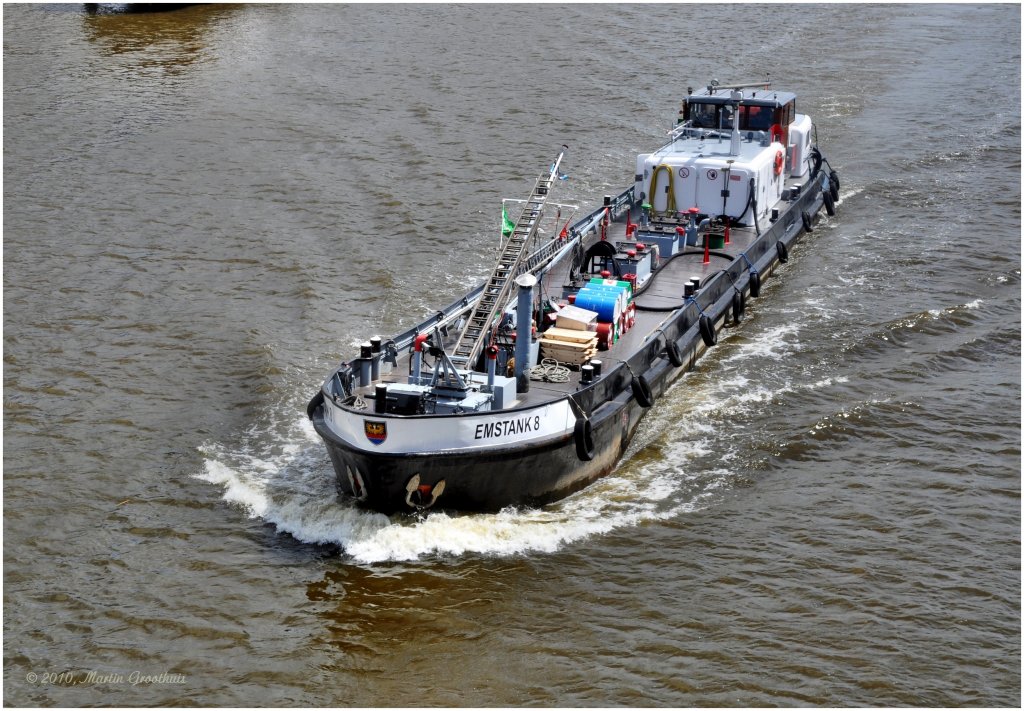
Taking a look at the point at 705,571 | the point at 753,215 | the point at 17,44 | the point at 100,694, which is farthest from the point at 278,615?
the point at 17,44

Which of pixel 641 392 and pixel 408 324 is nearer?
pixel 641 392

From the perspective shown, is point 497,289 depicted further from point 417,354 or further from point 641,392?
point 641,392

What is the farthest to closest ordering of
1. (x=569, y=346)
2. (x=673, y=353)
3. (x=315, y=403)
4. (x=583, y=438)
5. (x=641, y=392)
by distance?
(x=673, y=353) → (x=641, y=392) → (x=569, y=346) → (x=315, y=403) → (x=583, y=438)

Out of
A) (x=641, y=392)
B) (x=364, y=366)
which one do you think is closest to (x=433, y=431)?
(x=364, y=366)

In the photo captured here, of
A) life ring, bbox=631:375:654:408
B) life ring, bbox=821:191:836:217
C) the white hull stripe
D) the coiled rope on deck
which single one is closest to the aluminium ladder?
the coiled rope on deck

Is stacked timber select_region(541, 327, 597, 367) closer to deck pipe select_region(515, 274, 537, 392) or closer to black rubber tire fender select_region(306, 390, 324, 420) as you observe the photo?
deck pipe select_region(515, 274, 537, 392)

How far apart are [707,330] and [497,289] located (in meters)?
5.09

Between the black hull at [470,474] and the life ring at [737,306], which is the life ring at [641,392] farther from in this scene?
the life ring at [737,306]

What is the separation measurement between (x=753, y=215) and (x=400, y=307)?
25.0 ft

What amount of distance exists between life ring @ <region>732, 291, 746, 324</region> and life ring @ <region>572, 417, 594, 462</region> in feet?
23.3

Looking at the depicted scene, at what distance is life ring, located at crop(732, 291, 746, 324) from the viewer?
23469mm

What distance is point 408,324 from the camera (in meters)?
23.5

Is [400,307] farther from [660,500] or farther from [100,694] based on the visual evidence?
[100,694]

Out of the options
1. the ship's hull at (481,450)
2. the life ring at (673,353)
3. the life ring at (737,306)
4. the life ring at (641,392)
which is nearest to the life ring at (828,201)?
the life ring at (737,306)
